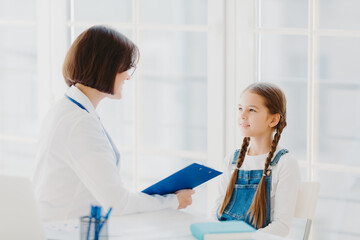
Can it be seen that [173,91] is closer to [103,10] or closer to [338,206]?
[103,10]

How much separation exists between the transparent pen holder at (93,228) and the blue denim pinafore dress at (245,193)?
0.86 meters

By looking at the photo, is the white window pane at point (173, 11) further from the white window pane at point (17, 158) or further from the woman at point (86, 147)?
the white window pane at point (17, 158)

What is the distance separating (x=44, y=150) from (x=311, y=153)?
134 cm

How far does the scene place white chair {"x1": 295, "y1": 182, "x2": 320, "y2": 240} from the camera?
2279 mm

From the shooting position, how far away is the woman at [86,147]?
194cm

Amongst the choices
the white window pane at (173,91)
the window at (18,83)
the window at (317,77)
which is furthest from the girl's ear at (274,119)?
the window at (18,83)

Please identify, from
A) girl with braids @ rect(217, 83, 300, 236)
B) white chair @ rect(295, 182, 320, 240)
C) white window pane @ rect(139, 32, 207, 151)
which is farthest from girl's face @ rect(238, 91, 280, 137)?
white window pane @ rect(139, 32, 207, 151)

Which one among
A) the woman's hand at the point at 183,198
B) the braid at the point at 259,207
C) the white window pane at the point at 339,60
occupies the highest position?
the white window pane at the point at 339,60

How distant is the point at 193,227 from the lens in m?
1.75

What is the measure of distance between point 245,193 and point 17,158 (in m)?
2.03

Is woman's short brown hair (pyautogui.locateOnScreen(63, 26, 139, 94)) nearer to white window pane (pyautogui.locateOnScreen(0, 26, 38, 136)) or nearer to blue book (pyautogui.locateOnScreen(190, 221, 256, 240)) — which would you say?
blue book (pyautogui.locateOnScreen(190, 221, 256, 240))

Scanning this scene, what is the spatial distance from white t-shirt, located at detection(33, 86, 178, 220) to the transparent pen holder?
0.33 m

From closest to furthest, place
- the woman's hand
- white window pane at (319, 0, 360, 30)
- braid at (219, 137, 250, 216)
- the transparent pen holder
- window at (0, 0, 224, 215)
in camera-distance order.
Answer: the transparent pen holder
the woman's hand
braid at (219, 137, 250, 216)
white window pane at (319, 0, 360, 30)
window at (0, 0, 224, 215)

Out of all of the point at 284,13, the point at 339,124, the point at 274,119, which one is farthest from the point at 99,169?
the point at 284,13
